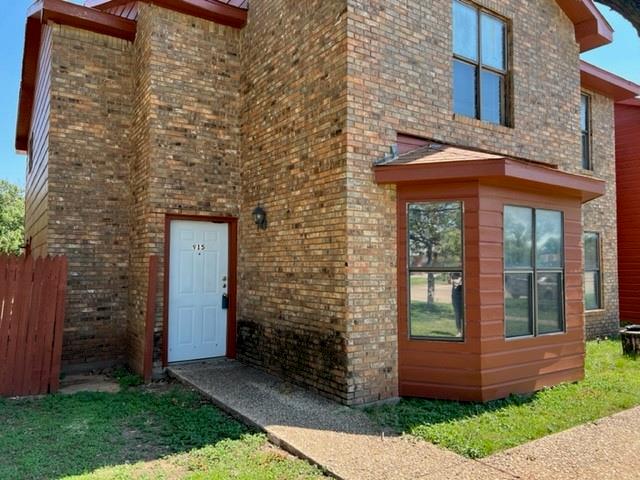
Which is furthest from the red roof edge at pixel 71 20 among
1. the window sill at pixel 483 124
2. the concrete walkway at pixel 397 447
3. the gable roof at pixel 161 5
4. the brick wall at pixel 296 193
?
the concrete walkway at pixel 397 447

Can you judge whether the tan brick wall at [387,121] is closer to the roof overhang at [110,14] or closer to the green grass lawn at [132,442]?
the green grass lawn at [132,442]

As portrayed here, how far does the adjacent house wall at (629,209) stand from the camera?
12148 millimetres

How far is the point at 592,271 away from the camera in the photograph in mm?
10633

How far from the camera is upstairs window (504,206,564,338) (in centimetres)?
603

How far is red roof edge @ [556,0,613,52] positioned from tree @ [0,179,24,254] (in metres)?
32.9

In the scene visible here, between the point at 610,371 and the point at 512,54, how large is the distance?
5.09 meters

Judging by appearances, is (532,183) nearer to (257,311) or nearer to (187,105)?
(257,311)

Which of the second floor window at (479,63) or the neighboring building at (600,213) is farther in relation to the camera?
the neighboring building at (600,213)

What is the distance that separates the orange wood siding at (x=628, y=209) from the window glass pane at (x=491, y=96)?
716cm

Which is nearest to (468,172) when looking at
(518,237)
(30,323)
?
(518,237)

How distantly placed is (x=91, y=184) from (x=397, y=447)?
6374 mm

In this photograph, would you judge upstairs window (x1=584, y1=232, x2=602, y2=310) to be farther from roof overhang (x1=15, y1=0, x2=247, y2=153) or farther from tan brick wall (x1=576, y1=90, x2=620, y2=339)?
roof overhang (x1=15, y1=0, x2=247, y2=153)

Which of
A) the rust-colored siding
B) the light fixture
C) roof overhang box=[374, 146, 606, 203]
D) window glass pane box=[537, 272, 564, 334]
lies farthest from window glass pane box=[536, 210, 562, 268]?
the rust-colored siding

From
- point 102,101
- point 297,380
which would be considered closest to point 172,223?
point 102,101
